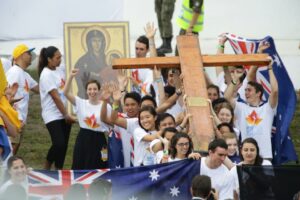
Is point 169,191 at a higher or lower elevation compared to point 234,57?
lower

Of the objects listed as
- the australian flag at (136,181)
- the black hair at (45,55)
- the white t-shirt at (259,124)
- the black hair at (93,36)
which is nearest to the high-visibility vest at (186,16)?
the black hair at (93,36)

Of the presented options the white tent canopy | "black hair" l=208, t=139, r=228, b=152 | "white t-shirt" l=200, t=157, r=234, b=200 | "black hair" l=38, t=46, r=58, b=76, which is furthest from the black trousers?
the white tent canopy

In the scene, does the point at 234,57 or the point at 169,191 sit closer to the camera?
the point at 169,191

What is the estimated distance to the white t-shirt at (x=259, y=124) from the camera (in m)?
16.5

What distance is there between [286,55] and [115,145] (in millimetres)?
7545

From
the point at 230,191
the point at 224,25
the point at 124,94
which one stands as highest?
the point at 224,25

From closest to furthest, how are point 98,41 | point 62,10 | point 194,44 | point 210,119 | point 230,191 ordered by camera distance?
1. point 230,191
2. point 210,119
3. point 194,44
4. point 98,41
5. point 62,10

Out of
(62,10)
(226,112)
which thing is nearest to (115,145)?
(226,112)

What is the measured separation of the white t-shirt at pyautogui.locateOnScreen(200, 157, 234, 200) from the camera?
14414mm

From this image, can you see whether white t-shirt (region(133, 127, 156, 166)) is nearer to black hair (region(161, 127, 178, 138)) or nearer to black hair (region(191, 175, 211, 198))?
black hair (region(161, 127, 178, 138))

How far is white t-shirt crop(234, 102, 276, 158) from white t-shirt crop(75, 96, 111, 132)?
1510 mm

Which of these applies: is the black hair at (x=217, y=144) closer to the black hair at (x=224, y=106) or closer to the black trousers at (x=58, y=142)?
the black hair at (x=224, y=106)

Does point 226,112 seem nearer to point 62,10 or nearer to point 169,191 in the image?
Result: point 169,191

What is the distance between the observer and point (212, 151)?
573 inches
